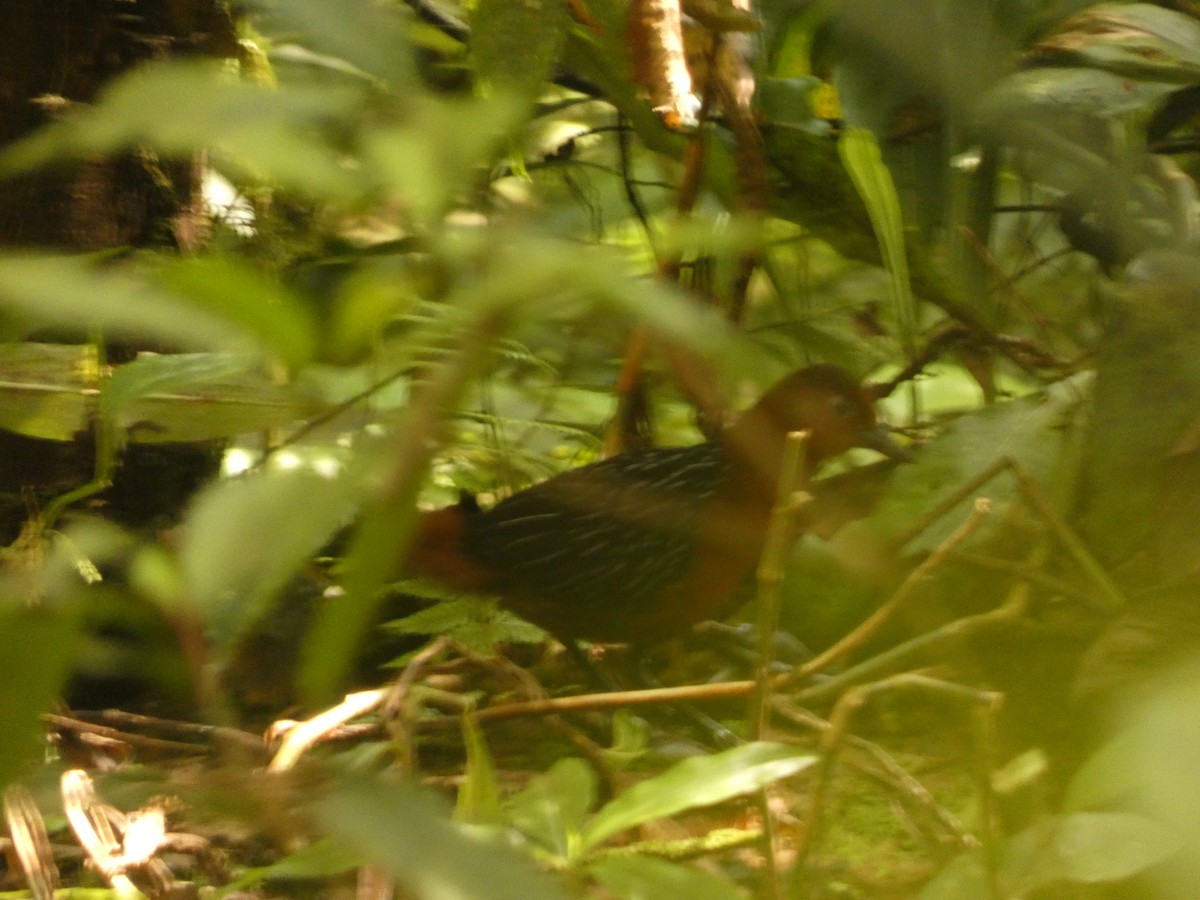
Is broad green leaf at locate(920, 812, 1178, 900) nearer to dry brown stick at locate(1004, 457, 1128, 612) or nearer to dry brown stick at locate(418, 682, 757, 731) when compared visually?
dry brown stick at locate(418, 682, 757, 731)

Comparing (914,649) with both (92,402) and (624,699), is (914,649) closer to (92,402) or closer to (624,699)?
(624,699)

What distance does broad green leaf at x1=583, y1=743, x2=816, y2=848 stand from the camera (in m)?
0.71

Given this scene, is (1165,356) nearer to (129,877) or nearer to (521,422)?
(521,422)

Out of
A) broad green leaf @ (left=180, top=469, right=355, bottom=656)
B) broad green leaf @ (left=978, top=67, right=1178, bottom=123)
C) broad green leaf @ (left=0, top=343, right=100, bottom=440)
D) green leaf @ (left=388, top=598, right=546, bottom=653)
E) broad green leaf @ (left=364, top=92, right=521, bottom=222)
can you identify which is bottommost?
green leaf @ (left=388, top=598, right=546, bottom=653)

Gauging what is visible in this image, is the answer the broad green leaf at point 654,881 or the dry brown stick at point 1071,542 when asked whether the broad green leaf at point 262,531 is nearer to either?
the broad green leaf at point 654,881

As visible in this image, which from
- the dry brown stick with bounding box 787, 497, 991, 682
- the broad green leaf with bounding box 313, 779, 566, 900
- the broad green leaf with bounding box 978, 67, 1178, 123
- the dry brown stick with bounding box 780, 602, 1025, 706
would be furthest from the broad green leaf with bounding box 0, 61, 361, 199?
the broad green leaf with bounding box 978, 67, 1178, 123

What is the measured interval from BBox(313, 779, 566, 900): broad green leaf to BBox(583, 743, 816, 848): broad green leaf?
228mm

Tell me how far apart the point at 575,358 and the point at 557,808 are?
87 cm

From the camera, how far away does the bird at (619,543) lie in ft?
6.97

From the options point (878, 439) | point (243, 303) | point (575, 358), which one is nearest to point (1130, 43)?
point (575, 358)

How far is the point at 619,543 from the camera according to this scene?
2221 millimetres

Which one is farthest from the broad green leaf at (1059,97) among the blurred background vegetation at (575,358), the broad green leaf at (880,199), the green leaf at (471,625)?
the green leaf at (471,625)

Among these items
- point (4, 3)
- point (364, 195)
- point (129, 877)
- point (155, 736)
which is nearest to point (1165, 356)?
point (364, 195)

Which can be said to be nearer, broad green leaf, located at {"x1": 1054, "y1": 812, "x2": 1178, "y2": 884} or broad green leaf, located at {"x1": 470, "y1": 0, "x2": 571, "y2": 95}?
broad green leaf, located at {"x1": 1054, "y1": 812, "x2": 1178, "y2": 884}
